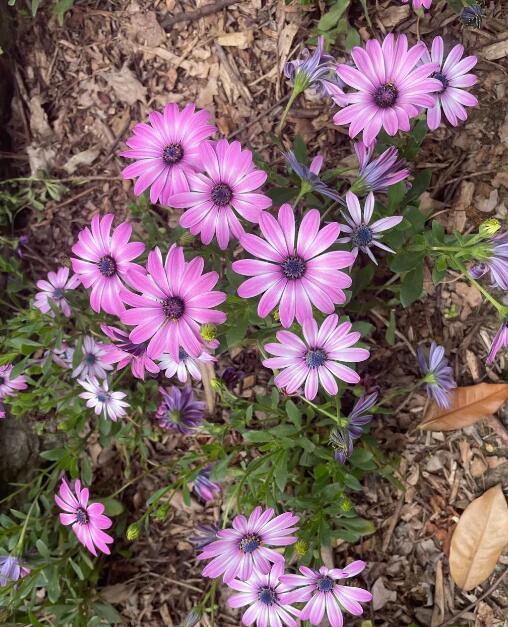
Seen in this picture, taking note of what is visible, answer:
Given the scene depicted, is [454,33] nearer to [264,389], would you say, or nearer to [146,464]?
[264,389]

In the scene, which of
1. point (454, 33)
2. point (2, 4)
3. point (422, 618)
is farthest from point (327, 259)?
point (2, 4)

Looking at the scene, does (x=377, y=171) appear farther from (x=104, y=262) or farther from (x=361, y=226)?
(x=104, y=262)

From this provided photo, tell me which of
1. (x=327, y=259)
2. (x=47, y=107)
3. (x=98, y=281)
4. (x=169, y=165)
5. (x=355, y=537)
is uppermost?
(x=47, y=107)

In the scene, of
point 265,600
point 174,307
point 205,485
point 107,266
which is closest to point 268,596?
point 265,600

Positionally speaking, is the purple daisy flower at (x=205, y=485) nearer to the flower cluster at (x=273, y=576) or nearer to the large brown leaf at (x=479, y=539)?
the flower cluster at (x=273, y=576)

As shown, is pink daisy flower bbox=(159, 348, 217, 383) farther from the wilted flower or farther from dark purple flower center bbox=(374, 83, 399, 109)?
dark purple flower center bbox=(374, 83, 399, 109)

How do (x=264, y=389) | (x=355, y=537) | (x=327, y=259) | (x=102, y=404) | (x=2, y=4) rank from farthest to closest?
1. (x=2, y=4)
2. (x=264, y=389)
3. (x=102, y=404)
4. (x=355, y=537)
5. (x=327, y=259)

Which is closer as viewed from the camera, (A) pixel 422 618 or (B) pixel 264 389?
(A) pixel 422 618
